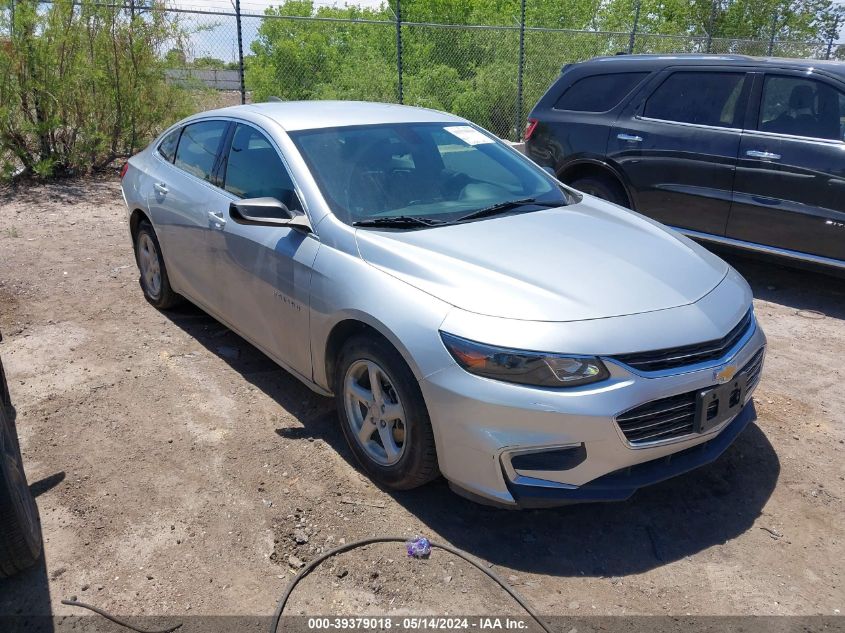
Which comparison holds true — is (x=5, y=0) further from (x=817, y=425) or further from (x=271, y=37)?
(x=817, y=425)

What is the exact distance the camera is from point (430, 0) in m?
20.1

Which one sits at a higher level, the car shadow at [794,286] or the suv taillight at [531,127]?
the suv taillight at [531,127]

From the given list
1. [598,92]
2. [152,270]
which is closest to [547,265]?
[152,270]

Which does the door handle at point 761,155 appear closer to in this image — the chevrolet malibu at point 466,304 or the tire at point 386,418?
the chevrolet malibu at point 466,304

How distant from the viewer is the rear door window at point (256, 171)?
13.1 feet

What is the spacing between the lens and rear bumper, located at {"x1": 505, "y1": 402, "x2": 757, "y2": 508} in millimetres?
2939

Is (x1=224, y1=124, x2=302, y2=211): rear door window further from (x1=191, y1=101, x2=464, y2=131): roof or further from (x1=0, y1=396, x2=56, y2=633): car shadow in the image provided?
(x1=0, y1=396, x2=56, y2=633): car shadow

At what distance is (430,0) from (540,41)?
6531mm

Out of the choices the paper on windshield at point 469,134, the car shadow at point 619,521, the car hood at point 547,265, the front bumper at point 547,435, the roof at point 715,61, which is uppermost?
the roof at point 715,61

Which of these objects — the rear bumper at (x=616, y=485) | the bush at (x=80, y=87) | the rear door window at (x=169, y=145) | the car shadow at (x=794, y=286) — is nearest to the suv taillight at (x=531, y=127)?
the car shadow at (x=794, y=286)

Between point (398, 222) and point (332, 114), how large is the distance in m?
1.15

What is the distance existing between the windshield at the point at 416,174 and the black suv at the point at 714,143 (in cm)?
244

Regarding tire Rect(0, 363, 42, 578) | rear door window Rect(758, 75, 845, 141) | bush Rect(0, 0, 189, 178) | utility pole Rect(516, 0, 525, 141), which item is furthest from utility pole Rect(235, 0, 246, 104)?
tire Rect(0, 363, 42, 578)

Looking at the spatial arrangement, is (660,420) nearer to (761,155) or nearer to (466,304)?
(466,304)
